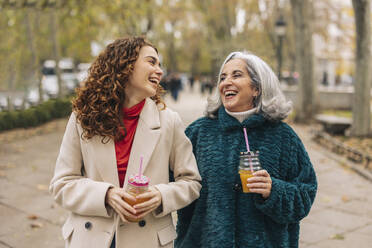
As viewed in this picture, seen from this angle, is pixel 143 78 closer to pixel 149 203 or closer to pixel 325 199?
pixel 149 203

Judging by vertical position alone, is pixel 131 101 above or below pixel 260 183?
above

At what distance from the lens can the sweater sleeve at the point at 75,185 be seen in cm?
220

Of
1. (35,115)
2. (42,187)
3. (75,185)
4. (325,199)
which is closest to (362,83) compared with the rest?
(325,199)

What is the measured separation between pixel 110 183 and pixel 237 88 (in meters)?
0.89

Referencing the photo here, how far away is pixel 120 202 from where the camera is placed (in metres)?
Answer: 2.10

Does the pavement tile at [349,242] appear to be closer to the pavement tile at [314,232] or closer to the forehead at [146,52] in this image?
the pavement tile at [314,232]

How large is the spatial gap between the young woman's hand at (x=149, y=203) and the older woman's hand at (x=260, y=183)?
1.53 feet

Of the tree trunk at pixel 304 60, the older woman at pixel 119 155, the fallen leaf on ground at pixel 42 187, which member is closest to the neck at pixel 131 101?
the older woman at pixel 119 155

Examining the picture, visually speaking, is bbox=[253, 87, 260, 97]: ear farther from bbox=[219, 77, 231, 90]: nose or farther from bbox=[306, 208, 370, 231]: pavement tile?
bbox=[306, 208, 370, 231]: pavement tile

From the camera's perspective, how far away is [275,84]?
2684mm

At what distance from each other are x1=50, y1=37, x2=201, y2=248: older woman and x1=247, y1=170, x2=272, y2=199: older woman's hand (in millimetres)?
309

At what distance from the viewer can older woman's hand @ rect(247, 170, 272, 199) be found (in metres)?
2.29

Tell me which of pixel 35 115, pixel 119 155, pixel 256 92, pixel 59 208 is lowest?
pixel 59 208

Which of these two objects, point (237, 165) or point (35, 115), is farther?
point (35, 115)
